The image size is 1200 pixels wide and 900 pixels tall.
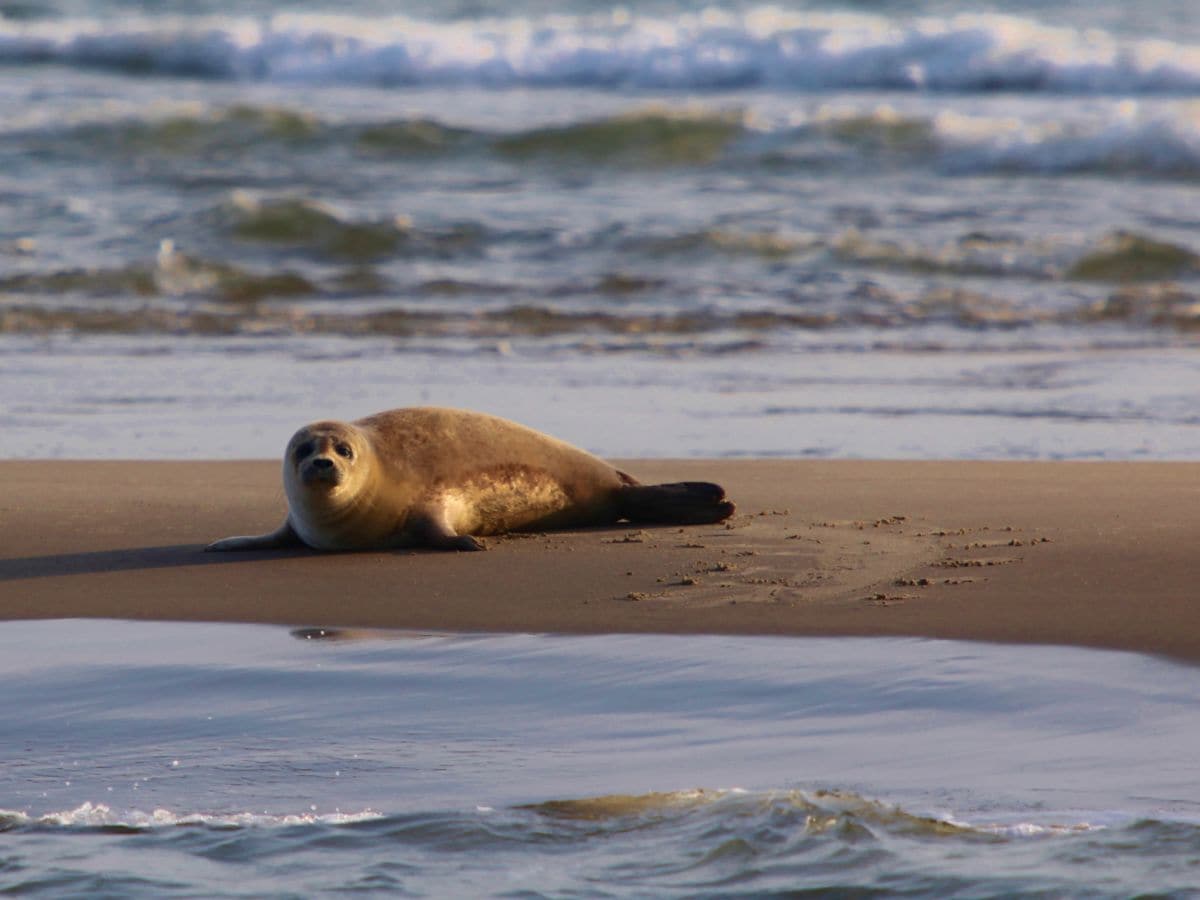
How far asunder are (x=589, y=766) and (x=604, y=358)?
679 centimetres

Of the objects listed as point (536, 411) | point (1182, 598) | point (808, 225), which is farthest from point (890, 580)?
point (808, 225)

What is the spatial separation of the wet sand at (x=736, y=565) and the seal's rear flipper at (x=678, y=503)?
0.07 m

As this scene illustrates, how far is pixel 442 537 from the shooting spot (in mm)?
5695

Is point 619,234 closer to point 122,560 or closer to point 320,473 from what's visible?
point 320,473

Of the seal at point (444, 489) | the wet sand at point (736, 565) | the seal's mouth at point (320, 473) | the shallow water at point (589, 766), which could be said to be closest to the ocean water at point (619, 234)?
the wet sand at point (736, 565)

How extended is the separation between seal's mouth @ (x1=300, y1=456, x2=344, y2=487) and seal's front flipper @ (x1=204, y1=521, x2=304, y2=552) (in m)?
0.19

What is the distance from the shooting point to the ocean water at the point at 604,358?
323cm

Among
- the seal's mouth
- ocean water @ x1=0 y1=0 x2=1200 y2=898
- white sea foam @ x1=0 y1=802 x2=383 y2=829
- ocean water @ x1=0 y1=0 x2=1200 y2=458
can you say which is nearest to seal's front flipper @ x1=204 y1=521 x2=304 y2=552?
the seal's mouth

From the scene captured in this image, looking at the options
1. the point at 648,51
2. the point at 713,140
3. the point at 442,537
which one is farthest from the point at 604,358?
the point at 648,51

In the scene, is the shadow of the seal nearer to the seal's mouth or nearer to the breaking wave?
the seal's mouth

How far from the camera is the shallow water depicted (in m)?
3.09

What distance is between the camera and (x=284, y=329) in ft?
37.7

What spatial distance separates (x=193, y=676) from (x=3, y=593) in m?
1.14

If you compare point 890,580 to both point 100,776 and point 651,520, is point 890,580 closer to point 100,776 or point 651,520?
point 651,520
